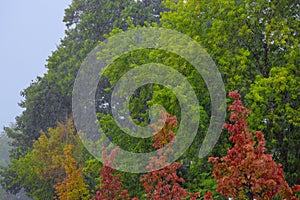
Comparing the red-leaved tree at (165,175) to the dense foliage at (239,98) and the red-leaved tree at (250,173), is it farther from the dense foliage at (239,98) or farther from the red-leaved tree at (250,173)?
the red-leaved tree at (250,173)

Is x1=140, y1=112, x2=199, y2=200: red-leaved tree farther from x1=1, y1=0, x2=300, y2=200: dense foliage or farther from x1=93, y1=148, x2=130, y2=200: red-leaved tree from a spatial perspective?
x1=93, y1=148, x2=130, y2=200: red-leaved tree

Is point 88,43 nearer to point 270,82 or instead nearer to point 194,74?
point 194,74

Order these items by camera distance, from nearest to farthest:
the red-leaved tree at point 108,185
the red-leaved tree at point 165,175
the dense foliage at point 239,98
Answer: the dense foliage at point 239,98
the red-leaved tree at point 165,175
the red-leaved tree at point 108,185

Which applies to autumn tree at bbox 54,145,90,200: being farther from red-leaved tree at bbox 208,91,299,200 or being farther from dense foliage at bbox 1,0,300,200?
red-leaved tree at bbox 208,91,299,200

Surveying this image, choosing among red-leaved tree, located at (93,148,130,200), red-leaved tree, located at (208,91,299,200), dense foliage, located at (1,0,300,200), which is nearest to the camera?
red-leaved tree, located at (208,91,299,200)

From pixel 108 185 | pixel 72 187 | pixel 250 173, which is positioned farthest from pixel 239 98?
pixel 72 187

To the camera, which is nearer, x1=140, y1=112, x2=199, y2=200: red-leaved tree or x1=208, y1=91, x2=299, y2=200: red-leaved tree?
x1=208, y1=91, x2=299, y2=200: red-leaved tree

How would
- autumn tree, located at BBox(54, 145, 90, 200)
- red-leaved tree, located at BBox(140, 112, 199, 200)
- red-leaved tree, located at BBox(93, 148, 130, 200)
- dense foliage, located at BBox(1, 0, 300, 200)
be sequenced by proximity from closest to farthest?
dense foliage, located at BBox(1, 0, 300, 200) → red-leaved tree, located at BBox(140, 112, 199, 200) → red-leaved tree, located at BBox(93, 148, 130, 200) → autumn tree, located at BBox(54, 145, 90, 200)

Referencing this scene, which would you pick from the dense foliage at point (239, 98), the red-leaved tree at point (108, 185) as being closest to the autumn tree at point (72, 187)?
the dense foliage at point (239, 98)

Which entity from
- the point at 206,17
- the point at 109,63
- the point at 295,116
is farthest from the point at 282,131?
the point at 109,63

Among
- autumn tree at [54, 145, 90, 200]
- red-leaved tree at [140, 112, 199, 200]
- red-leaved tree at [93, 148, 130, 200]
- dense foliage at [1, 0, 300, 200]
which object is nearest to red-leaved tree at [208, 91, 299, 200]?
dense foliage at [1, 0, 300, 200]

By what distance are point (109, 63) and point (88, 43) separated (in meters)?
10.1

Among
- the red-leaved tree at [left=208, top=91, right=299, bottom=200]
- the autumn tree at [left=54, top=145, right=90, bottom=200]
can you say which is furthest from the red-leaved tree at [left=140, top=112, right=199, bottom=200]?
the autumn tree at [left=54, top=145, right=90, bottom=200]

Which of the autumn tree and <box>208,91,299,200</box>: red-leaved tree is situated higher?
the autumn tree
